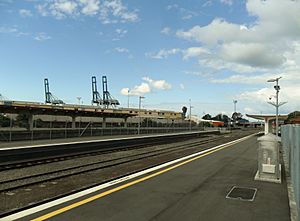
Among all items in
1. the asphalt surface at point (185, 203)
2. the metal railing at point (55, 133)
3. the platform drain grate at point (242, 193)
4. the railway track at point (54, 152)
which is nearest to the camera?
the asphalt surface at point (185, 203)

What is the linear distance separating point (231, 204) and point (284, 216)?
3.78 ft

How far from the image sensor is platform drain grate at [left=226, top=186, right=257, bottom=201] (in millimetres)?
7684

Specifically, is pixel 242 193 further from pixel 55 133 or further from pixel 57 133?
pixel 57 133

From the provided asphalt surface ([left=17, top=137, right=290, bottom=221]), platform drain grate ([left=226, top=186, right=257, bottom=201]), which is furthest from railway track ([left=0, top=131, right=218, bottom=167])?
platform drain grate ([left=226, top=186, right=257, bottom=201])

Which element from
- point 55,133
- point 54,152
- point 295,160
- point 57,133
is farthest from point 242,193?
point 57,133

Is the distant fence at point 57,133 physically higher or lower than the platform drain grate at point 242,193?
higher

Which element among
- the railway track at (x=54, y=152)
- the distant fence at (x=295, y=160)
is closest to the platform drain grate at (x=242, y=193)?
the distant fence at (x=295, y=160)

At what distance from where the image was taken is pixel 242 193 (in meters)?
8.21

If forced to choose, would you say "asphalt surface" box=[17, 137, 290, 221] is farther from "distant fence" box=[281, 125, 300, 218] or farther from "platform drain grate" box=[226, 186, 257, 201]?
"distant fence" box=[281, 125, 300, 218]

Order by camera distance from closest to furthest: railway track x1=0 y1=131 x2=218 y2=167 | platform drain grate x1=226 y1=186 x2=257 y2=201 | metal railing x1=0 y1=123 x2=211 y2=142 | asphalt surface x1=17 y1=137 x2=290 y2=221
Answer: asphalt surface x1=17 y1=137 x2=290 y2=221 < platform drain grate x1=226 y1=186 x2=257 y2=201 < railway track x1=0 y1=131 x2=218 y2=167 < metal railing x1=0 y1=123 x2=211 y2=142

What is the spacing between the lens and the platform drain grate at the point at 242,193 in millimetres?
7684

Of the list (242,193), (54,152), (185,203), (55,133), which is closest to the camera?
(185,203)

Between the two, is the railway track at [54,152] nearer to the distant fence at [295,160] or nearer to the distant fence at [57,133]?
the distant fence at [57,133]

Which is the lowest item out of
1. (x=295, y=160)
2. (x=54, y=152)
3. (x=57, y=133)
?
(x=54, y=152)
